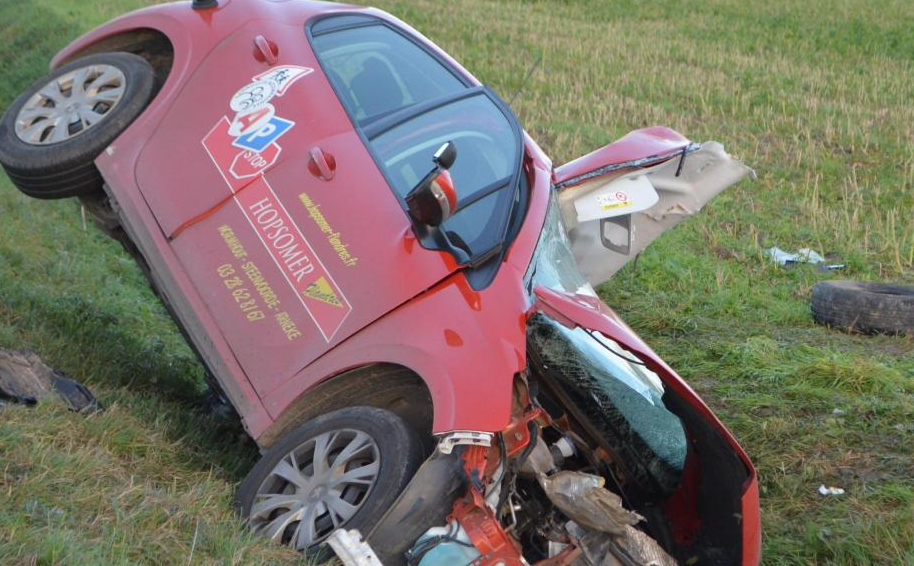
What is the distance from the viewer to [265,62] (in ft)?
16.5

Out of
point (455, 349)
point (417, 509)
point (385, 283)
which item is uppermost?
point (385, 283)

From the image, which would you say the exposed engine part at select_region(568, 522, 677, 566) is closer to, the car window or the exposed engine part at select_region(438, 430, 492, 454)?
the exposed engine part at select_region(438, 430, 492, 454)

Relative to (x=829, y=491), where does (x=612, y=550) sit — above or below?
above

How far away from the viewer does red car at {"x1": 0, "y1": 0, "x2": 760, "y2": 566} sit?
3.88 m

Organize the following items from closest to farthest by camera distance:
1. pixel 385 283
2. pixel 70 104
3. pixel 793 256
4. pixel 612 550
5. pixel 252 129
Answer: pixel 612 550 → pixel 385 283 → pixel 252 129 → pixel 70 104 → pixel 793 256

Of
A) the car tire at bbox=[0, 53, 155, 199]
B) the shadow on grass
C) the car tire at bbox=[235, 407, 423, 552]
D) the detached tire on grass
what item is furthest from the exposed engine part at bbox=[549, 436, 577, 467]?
the detached tire on grass

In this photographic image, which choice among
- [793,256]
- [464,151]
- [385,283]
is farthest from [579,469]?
[793,256]

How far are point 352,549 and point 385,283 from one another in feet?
3.27

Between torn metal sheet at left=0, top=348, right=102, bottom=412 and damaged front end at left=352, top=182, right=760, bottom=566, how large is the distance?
5.13ft

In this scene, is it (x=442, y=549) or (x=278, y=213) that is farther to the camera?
(x=278, y=213)

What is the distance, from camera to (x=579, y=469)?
459 cm

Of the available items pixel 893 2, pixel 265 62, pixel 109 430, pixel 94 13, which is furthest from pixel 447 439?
pixel 893 2

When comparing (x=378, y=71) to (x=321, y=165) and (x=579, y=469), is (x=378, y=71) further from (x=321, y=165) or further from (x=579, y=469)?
(x=579, y=469)

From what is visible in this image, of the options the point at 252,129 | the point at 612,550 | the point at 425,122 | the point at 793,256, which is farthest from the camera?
the point at 793,256
